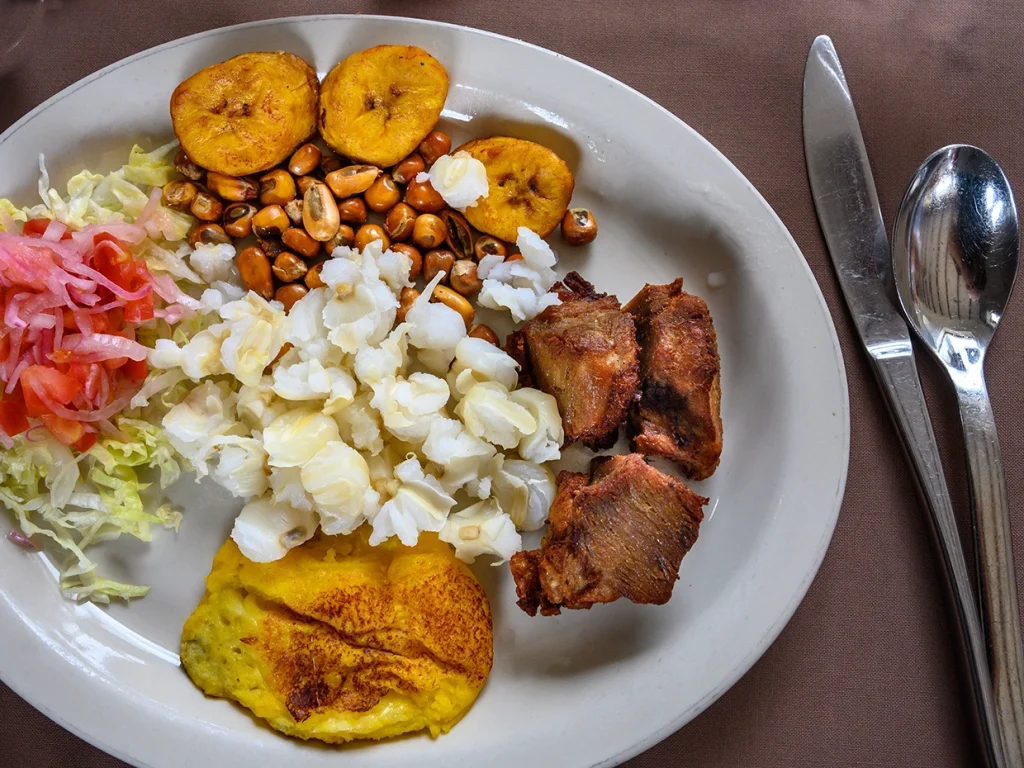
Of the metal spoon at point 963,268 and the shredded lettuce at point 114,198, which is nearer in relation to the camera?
the shredded lettuce at point 114,198

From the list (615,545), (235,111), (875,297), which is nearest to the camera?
(615,545)

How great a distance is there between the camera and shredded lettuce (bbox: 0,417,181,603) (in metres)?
2.10

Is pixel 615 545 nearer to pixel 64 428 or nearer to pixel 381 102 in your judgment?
pixel 381 102

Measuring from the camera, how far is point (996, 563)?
86.4 inches

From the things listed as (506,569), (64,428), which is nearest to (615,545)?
(506,569)

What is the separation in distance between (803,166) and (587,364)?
101 cm

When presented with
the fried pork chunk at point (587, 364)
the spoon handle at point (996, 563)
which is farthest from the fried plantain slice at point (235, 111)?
the spoon handle at point (996, 563)

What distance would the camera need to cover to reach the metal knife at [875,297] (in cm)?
218

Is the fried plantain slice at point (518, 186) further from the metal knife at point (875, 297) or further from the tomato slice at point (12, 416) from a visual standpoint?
the tomato slice at point (12, 416)

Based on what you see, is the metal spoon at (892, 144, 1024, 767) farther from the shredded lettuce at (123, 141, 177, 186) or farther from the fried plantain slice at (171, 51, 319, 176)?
the shredded lettuce at (123, 141, 177, 186)

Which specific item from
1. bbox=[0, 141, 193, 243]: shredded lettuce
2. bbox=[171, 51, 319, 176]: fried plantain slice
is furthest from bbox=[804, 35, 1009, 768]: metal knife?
bbox=[0, 141, 193, 243]: shredded lettuce

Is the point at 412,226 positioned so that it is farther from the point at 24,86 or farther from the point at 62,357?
the point at 24,86

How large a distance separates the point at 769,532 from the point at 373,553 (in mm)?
1155

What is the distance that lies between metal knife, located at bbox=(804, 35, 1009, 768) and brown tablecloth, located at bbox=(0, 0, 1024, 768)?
0.04 metres
